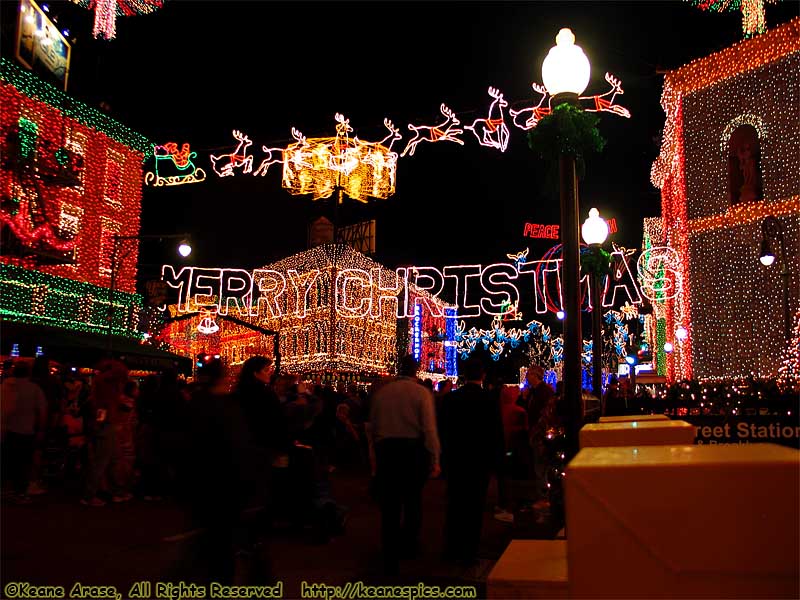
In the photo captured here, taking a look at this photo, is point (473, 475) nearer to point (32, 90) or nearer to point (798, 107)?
point (798, 107)

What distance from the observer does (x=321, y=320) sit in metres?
35.8

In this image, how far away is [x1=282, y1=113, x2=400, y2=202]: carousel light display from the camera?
2428cm

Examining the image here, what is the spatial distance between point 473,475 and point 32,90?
16.5 metres

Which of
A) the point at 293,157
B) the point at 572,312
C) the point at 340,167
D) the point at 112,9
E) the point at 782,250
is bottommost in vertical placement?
the point at 572,312

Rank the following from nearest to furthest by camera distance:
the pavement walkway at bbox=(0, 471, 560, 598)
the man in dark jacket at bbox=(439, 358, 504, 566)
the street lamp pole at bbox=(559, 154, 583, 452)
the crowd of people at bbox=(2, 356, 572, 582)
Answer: the crowd of people at bbox=(2, 356, 572, 582)
the pavement walkway at bbox=(0, 471, 560, 598)
the man in dark jacket at bbox=(439, 358, 504, 566)
the street lamp pole at bbox=(559, 154, 583, 452)

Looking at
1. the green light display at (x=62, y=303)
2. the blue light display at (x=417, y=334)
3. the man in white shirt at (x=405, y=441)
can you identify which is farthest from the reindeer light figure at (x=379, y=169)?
the man in white shirt at (x=405, y=441)

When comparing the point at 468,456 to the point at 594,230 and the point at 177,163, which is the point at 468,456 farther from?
the point at 177,163

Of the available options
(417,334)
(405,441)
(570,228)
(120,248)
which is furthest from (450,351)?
(405,441)

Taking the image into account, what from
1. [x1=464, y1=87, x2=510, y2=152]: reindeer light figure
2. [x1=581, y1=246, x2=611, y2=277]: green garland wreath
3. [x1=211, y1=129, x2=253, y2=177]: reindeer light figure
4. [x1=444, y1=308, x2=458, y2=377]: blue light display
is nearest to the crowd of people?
[x1=581, y1=246, x2=611, y2=277]: green garland wreath

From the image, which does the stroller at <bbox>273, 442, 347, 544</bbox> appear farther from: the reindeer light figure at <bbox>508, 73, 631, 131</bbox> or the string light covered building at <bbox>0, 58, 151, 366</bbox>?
the reindeer light figure at <bbox>508, 73, 631, 131</bbox>

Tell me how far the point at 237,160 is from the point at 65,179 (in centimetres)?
516

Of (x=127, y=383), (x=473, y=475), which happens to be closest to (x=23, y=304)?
(x=127, y=383)

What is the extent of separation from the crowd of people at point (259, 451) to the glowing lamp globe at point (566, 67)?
10.3ft

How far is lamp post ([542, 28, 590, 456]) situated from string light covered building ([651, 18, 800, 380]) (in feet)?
32.5
